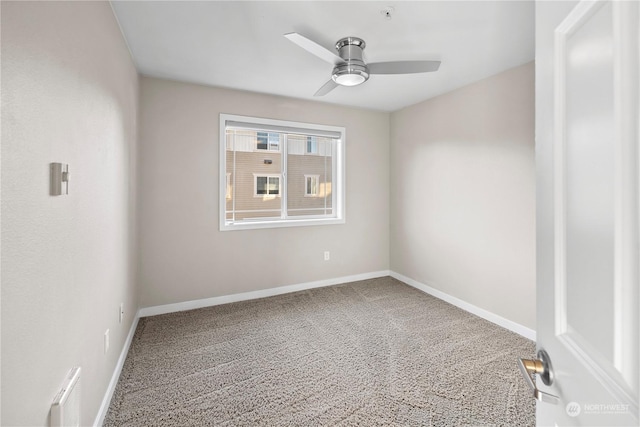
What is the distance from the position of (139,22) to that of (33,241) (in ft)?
6.02

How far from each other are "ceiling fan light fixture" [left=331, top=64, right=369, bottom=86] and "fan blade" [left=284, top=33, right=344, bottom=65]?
0.06 m

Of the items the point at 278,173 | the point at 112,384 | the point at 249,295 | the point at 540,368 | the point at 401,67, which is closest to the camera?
the point at 540,368

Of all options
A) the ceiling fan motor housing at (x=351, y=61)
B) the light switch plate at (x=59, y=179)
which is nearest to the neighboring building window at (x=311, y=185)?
the ceiling fan motor housing at (x=351, y=61)

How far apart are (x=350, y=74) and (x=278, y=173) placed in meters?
1.88

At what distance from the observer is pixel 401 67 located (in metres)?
2.27

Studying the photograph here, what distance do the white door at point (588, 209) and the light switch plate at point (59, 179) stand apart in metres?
1.50

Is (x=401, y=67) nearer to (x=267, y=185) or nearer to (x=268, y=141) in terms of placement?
(x=268, y=141)

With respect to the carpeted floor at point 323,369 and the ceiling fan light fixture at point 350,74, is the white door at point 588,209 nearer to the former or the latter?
the carpeted floor at point 323,369

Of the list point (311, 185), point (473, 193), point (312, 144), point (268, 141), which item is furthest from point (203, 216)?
point (473, 193)

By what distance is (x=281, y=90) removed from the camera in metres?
3.34

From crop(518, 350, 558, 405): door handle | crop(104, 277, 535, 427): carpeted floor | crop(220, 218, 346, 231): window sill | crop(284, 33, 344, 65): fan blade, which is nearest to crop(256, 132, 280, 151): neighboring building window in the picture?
crop(220, 218, 346, 231): window sill

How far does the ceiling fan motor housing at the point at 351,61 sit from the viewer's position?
2.15 m

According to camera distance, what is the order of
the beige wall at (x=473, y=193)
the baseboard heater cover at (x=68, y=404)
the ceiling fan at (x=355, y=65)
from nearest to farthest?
the baseboard heater cover at (x=68, y=404)
the ceiling fan at (x=355, y=65)
the beige wall at (x=473, y=193)

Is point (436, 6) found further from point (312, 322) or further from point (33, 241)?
point (312, 322)
